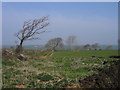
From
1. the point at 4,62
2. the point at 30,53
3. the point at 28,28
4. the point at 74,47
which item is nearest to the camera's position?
the point at 4,62

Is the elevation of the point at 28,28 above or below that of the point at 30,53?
above

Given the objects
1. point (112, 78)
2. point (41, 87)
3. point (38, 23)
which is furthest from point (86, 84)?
point (38, 23)

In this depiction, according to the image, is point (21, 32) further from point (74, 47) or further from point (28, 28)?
point (74, 47)

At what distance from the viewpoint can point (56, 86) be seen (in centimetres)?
515

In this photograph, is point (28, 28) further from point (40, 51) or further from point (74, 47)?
point (74, 47)

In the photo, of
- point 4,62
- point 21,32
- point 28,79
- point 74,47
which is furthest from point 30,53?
point 74,47

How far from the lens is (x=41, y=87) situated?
507 centimetres

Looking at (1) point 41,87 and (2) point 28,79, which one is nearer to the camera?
(1) point 41,87

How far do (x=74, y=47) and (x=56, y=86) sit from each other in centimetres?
2466

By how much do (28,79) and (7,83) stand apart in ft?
2.36

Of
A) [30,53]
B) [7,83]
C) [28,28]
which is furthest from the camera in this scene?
[30,53]

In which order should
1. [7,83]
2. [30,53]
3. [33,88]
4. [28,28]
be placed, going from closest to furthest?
[33,88] → [7,83] → [28,28] → [30,53]

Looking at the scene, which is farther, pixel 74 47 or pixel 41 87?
pixel 74 47

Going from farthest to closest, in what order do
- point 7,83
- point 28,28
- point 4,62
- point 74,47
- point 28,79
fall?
point 74,47
point 28,28
point 4,62
point 28,79
point 7,83
